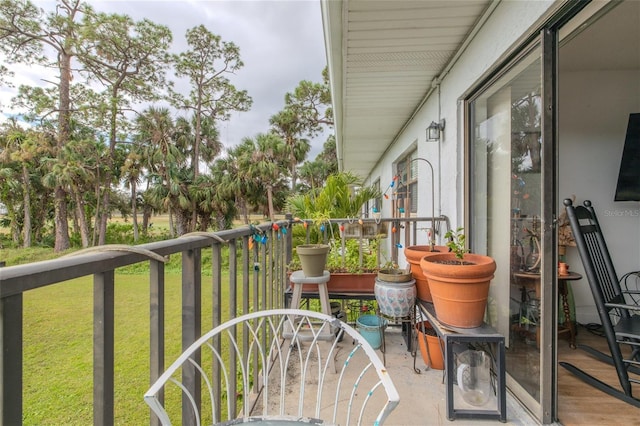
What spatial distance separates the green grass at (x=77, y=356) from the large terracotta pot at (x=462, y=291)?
2.48m

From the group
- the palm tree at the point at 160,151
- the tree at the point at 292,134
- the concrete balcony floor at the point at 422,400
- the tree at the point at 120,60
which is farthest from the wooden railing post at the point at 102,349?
the tree at the point at 120,60

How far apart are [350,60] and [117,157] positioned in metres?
15.3

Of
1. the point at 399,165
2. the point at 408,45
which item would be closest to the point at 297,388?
the point at 408,45

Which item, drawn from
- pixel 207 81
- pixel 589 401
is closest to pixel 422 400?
pixel 589 401

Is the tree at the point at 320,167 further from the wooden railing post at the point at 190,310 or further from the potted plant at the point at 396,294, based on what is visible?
the wooden railing post at the point at 190,310

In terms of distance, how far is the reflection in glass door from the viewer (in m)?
1.54

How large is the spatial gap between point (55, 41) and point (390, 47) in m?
17.6

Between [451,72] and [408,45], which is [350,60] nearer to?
[408,45]

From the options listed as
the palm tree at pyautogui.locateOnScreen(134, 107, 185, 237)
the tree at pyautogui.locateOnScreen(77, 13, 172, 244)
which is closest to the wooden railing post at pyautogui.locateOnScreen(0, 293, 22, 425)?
the palm tree at pyautogui.locateOnScreen(134, 107, 185, 237)

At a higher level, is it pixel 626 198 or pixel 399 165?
pixel 399 165

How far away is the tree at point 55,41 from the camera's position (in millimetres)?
12773

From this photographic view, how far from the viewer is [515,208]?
1.74 meters

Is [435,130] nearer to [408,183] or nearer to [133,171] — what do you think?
[408,183]

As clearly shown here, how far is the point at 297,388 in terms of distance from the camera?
1.78 metres
